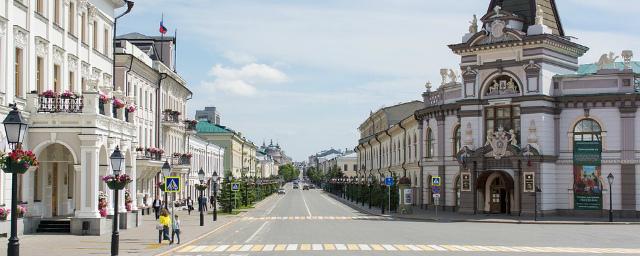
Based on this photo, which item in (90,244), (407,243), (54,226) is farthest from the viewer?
(54,226)

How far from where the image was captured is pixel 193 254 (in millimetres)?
26219

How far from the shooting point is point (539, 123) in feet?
184

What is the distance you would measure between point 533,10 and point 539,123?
29.8 ft

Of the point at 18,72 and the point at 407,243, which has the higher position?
the point at 18,72

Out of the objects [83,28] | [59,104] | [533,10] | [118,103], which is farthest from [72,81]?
[533,10]

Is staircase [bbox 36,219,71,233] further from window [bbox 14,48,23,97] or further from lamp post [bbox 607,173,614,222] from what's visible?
lamp post [bbox 607,173,614,222]

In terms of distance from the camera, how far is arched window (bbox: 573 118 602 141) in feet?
183

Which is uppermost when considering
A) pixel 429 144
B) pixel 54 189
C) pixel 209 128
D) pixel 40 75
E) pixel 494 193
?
pixel 209 128

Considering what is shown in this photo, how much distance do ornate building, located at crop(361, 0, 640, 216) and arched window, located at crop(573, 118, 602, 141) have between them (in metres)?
0.07

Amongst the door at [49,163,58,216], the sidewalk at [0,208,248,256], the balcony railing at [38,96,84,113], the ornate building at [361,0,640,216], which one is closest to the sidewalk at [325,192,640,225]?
the ornate building at [361,0,640,216]

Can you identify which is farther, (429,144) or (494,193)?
(429,144)

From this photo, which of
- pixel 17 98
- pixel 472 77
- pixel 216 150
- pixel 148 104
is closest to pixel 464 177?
pixel 472 77

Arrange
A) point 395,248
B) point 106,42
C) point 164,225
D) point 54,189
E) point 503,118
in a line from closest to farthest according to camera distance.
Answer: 1. point 395,248
2. point 164,225
3. point 54,189
4. point 106,42
5. point 503,118

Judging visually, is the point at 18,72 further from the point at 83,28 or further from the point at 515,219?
the point at 515,219
